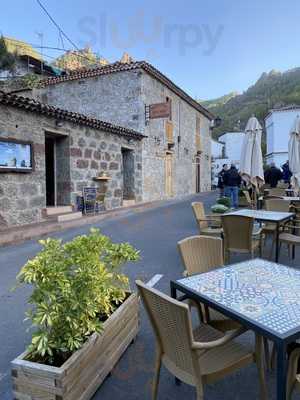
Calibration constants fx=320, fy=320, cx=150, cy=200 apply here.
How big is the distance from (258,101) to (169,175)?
33.7 meters

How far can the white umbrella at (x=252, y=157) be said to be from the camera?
655 cm

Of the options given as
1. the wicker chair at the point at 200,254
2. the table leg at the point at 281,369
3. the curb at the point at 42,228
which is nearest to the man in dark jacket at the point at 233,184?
the curb at the point at 42,228

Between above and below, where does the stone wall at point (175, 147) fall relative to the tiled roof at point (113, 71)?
below

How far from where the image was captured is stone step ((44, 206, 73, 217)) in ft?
28.1

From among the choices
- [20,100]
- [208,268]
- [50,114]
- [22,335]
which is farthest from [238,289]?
[50,114]

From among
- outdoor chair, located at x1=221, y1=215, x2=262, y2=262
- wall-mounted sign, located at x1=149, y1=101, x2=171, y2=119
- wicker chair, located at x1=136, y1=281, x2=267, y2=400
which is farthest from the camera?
wall-mounted sign, located at x1=149, y1=101, x2=171, y2=119

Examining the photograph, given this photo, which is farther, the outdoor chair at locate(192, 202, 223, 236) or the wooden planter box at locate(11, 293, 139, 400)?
the outdoor chair at locate(192, 202, 223, 236)

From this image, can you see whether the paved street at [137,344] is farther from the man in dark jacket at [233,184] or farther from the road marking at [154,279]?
the man in dark jacket at [233,184]

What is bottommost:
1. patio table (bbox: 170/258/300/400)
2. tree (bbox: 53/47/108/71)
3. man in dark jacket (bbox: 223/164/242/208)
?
patio table (bbox: 170/258/300/400)

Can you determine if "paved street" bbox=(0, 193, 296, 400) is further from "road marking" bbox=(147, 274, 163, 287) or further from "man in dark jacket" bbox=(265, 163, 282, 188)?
"man in dark jacket" bbox=(265, 163, 282, 188)

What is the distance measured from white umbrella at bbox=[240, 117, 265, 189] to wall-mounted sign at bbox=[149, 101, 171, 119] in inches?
274

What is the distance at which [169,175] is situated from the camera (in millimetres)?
17297

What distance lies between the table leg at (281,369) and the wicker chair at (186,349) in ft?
0.95

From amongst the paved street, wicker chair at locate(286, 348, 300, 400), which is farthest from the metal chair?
wicker chair at locate(286, 348, 300, 400)
